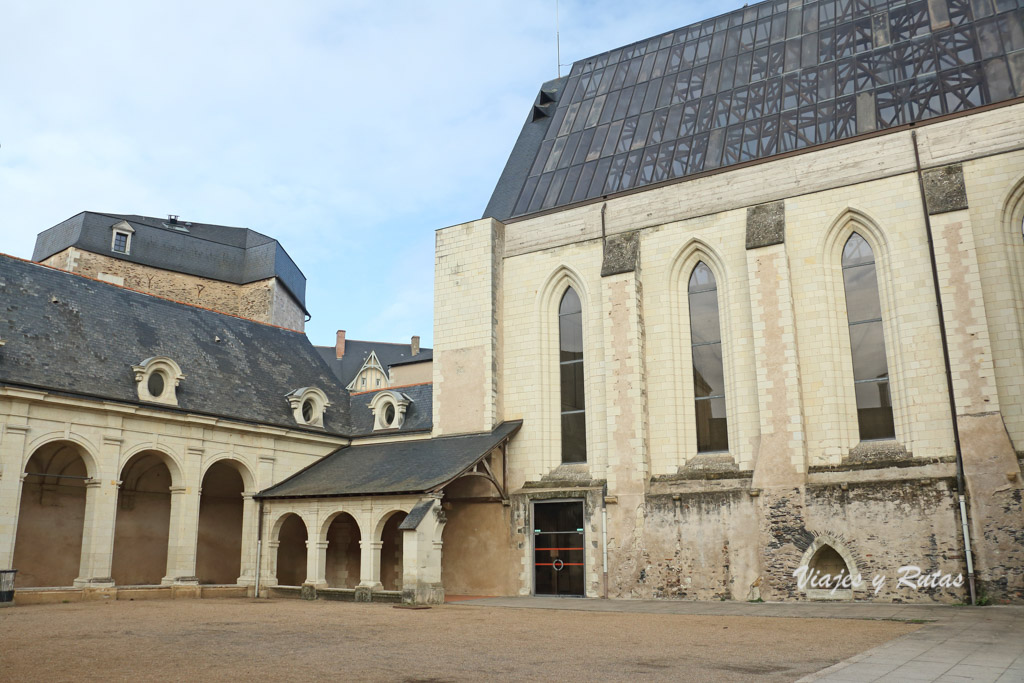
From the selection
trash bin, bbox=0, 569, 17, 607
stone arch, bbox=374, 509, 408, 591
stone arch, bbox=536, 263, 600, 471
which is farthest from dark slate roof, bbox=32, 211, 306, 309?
trash bin, bbox=0, 569, 17, 607

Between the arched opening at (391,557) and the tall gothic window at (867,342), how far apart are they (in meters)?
12.7

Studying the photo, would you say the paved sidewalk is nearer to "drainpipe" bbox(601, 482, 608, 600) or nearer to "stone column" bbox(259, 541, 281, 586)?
"drainpipe" bbox(601, 482, 608, 600)

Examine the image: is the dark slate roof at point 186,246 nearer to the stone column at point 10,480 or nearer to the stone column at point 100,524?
the stone column at point 100,524

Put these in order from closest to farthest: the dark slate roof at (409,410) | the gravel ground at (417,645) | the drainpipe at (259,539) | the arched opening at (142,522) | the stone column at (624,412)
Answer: the gravel ground at (417,645) → the stone column at (624,412) → the drainpipe at (259,539) → the arched opening at (142,522) → the dark slate roof at (409,410)

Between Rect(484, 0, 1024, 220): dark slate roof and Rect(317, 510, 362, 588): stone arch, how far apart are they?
1048 cm

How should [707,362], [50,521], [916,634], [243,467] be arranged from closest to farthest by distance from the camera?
1. [916,634]
2. [707,362]
3. [50,521]
4. [243,467]

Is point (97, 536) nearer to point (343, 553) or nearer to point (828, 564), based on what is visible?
point (343, 553)

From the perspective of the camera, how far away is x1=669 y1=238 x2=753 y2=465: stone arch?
65.3 feet

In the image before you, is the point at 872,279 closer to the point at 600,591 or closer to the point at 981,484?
the point at 981,484

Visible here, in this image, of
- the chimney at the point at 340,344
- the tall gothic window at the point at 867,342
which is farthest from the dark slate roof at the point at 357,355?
the tall gothic window at the point at 867,342

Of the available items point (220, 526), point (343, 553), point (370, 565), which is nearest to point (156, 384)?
point (220, 526)

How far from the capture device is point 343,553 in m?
23.8

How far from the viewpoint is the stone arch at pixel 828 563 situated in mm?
17141

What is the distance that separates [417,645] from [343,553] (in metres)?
13.6
